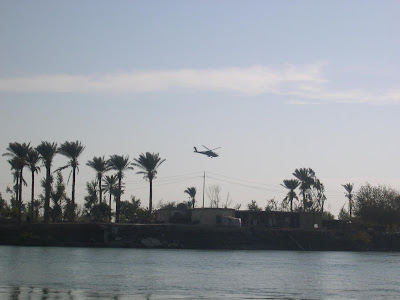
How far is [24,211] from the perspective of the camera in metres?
137

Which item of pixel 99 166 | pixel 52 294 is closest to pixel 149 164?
pixel 99 166

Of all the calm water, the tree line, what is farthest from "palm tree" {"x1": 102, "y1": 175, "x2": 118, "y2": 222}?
the calm water

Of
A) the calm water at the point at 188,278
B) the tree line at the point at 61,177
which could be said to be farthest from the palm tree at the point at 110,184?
the calm water at the point at 188,278

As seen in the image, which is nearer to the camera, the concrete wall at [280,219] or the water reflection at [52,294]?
the water reflection at [52,294]

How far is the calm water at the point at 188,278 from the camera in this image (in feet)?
145

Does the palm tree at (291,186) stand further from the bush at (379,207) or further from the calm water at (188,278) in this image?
the calm water at (188,278)

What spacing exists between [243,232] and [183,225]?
8.98 m

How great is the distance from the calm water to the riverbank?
2078cm

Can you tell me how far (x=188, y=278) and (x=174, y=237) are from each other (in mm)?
48814

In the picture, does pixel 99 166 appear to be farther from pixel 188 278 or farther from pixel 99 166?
pixel 188 278

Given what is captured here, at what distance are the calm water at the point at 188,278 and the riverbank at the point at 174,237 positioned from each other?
20784 millimetres

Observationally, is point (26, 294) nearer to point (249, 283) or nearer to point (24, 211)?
point (249, 283)

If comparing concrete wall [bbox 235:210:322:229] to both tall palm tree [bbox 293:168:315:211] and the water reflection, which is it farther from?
the water reflection

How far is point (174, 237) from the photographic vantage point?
10406 cm
